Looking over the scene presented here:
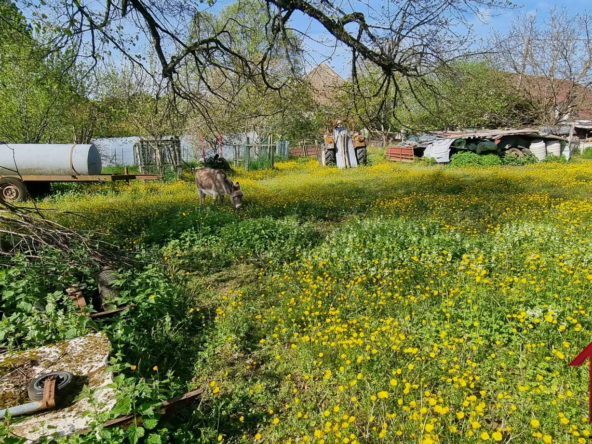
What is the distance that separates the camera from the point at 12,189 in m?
11.6

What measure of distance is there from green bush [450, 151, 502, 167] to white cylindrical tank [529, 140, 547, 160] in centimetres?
361

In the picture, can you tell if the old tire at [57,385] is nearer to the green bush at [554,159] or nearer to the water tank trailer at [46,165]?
the water tank trailer at [46,165]

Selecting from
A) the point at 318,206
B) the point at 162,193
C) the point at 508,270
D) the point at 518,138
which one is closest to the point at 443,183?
Result: the point at 318,206

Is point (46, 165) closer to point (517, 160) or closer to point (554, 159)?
point (517, 160)

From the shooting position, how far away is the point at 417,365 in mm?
3293

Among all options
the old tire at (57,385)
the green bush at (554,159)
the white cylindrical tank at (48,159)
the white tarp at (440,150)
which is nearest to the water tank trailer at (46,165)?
the white cylindrical tank at (48,159)

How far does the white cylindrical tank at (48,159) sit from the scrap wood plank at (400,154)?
801 inches

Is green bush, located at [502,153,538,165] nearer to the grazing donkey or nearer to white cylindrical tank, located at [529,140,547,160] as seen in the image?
white cylindrical tank, located at [529,140,547,160]

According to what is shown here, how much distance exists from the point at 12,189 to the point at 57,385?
1214 cm

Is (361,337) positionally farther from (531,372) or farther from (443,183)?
(443,183)

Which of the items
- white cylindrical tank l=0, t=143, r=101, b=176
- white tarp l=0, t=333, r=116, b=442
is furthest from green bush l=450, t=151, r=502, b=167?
white tarp l=0, t=333, r=116, b=442

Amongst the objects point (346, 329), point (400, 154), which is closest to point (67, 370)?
point (346, 329)

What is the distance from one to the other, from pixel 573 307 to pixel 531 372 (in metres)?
1.14

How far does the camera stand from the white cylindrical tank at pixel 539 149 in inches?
888
